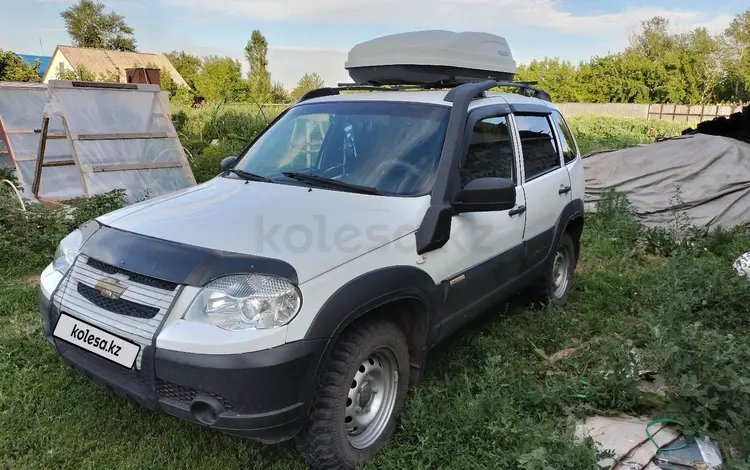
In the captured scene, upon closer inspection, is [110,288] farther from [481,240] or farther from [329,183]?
[481,240]

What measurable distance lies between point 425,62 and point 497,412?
99.3 inches

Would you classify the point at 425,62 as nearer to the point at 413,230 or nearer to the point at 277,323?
the point at 413,230

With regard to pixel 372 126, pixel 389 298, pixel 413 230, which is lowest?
pixel 389 298

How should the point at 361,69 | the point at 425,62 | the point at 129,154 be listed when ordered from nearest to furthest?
the point at 425,62 → the point at 361,69 → the point at 129,154

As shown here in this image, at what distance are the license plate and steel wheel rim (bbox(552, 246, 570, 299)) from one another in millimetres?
3614

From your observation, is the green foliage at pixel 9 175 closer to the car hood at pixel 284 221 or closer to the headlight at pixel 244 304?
the car hood at pixel 284 221

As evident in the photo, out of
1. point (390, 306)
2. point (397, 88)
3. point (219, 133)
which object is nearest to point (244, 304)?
point (390, 306)

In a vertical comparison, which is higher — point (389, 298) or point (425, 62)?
point (425, 62)

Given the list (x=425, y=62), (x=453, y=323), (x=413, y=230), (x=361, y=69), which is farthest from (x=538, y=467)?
(x=361, y=69)

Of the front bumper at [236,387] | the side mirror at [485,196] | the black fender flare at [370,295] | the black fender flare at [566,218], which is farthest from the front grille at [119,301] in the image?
the black fender flare at [566,218]

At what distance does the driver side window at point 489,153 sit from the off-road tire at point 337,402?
3.68ft

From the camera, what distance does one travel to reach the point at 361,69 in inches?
169

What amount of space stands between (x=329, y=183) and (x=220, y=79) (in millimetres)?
44033

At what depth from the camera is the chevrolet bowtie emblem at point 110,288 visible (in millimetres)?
2309
